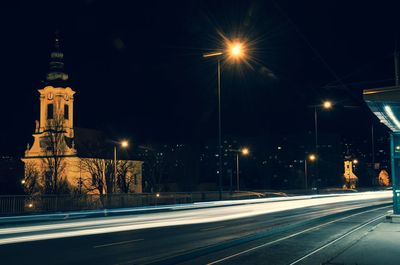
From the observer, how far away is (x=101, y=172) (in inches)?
2370

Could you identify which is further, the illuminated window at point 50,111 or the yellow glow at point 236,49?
the illuminated window at point 50,111

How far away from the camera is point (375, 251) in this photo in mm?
12406

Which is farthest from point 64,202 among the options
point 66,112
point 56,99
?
point 66,112

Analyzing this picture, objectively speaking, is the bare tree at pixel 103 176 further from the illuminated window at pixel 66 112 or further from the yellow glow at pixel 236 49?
the yellow glow at pixel 236 49

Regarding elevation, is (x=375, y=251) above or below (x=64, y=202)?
below

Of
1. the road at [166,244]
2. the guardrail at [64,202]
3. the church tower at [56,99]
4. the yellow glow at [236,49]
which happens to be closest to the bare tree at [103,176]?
the guardrail at [64,202]

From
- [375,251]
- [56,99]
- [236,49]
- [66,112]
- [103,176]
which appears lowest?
[375,251]

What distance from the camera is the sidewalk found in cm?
1093

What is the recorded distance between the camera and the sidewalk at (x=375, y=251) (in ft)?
35.9

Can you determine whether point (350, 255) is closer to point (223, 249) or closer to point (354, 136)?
point (223, 249)

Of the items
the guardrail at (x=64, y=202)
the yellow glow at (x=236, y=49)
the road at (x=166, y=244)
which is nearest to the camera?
the road at (x=166, y=244)

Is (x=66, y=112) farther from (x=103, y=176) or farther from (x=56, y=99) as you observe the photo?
(x=103, y=176)

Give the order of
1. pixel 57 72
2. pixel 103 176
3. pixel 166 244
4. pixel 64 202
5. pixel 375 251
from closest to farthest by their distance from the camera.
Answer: pixel 375 251, pixel 166 244, pixel 64 202, pixel 103 176, pixel 57 72

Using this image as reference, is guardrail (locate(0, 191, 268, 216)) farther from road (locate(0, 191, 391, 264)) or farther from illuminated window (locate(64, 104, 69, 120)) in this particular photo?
illuminated window (locate(64, 104, 69, 120))
